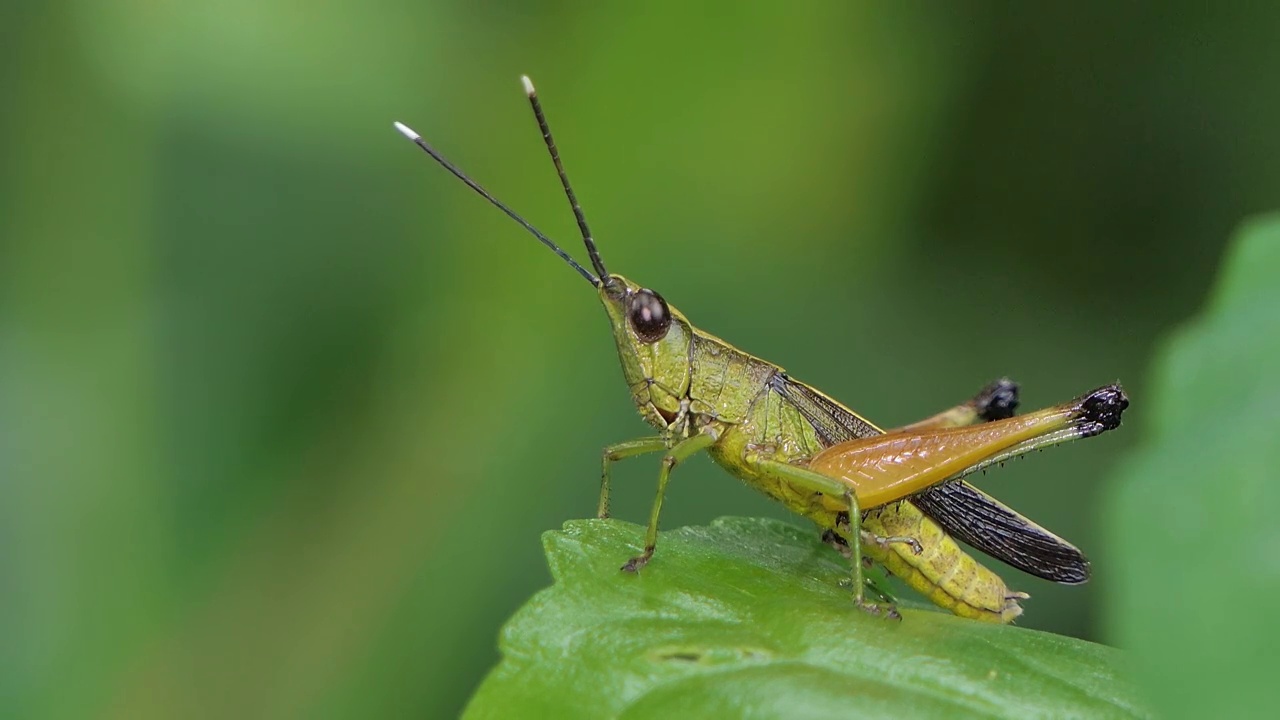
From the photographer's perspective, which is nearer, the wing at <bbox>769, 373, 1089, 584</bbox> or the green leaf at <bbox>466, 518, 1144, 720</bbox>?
the green leaf at <bbox>466, 518, 1144, 720</bbox>

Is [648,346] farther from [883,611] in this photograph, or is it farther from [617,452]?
[883,611]

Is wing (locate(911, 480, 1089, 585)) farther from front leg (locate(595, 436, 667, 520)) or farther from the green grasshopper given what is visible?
front leg (locate(595, 436, 667, 520))

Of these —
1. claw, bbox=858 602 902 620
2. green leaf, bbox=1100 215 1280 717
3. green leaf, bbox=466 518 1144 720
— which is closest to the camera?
green leaf, bbox=1100 215 1280 717

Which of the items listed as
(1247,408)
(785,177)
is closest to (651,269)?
(785,177)

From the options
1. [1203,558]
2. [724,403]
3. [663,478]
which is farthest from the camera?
[724,403]

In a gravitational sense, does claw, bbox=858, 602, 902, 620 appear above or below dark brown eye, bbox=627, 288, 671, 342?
below

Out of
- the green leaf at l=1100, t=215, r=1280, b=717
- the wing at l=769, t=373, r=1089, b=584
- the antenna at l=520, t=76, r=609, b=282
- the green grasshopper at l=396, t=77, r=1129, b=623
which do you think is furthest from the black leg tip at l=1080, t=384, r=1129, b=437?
the green leaf at l=1100, t=215, r=1280, b=717

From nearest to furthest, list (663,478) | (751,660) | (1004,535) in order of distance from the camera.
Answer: (751,660) < (663,478) < (1004,535)

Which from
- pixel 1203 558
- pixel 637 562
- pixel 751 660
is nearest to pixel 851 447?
pixel 637 562
